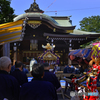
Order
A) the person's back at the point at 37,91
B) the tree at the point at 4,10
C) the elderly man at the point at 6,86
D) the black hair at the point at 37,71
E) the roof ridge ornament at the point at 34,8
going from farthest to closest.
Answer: the roof ridge ornament at the point at 34,8, the tree at the point at 4,10, the elderly man at the point at 6,86, the black hair at the point at 37,71, the person's back at the point at 37,91

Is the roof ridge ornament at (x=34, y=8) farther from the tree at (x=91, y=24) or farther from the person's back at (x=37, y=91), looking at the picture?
the person's back at (x=37, y=91)

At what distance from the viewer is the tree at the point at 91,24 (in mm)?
30136

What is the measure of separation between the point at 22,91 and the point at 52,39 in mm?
14665

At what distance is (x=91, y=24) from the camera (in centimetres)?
3081

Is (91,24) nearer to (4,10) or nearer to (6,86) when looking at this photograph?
(4,10)

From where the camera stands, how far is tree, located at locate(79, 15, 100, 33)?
30136 millimetres

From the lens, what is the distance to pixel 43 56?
1252 cm

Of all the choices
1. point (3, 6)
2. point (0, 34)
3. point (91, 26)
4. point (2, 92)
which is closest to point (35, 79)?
point (2, 92)

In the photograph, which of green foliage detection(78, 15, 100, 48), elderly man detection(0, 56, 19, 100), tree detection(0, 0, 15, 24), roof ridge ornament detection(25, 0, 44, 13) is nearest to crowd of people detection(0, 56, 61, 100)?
elderly man detection(0, 56, 19, 100)

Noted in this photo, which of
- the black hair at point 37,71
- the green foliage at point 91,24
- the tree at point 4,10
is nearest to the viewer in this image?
the black hair at point 37,71

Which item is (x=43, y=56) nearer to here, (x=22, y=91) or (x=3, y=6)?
(x=3, y=6)

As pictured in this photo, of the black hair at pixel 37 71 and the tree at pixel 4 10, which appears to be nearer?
the black hair at pixel 37 71

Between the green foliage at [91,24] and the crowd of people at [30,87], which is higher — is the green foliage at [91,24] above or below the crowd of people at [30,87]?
above

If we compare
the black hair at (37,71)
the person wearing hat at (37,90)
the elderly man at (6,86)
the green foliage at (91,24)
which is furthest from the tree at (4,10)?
the green foliage at (91,24)
